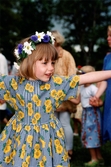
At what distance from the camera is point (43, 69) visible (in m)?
3.63

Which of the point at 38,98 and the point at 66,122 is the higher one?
the point at 66,122

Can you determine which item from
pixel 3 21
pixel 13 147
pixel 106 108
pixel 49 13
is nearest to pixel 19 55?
pixel 13 147

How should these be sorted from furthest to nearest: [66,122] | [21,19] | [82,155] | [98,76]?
1. [21,19]
2. [82,155]
3. [66,122]
4. [98,76]

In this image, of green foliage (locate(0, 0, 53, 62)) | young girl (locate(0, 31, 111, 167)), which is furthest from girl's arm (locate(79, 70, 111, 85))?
green foliage (locate(0, 0, 53, 62))

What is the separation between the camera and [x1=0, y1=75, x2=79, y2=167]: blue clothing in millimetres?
3705

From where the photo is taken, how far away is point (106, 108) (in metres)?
5.45

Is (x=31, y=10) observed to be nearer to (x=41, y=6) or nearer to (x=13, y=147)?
(x=41, y=6)

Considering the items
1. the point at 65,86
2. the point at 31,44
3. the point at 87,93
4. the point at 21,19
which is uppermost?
the point at 21,19

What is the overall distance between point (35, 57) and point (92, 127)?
252cm

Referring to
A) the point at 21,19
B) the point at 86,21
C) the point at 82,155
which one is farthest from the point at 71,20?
the point at 82,155

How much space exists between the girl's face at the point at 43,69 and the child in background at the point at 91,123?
2278 mm

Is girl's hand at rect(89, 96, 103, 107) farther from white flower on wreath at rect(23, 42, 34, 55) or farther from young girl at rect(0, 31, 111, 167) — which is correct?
white flower on wreath at rect(23, 42, 34, 55)

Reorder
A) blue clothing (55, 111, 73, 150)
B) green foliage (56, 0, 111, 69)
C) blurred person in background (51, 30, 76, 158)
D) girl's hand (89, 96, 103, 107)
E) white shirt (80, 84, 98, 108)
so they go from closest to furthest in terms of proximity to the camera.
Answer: girl's hand (89, 96, 103, 107) < blurred person in background (51, 30, 76, 158) < white shirt (80, 84, 98, 108) < blue clothing (55, 111, 73, 150) < green foliage (56, 0, 111, 69)

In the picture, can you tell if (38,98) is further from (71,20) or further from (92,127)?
(71,20)
